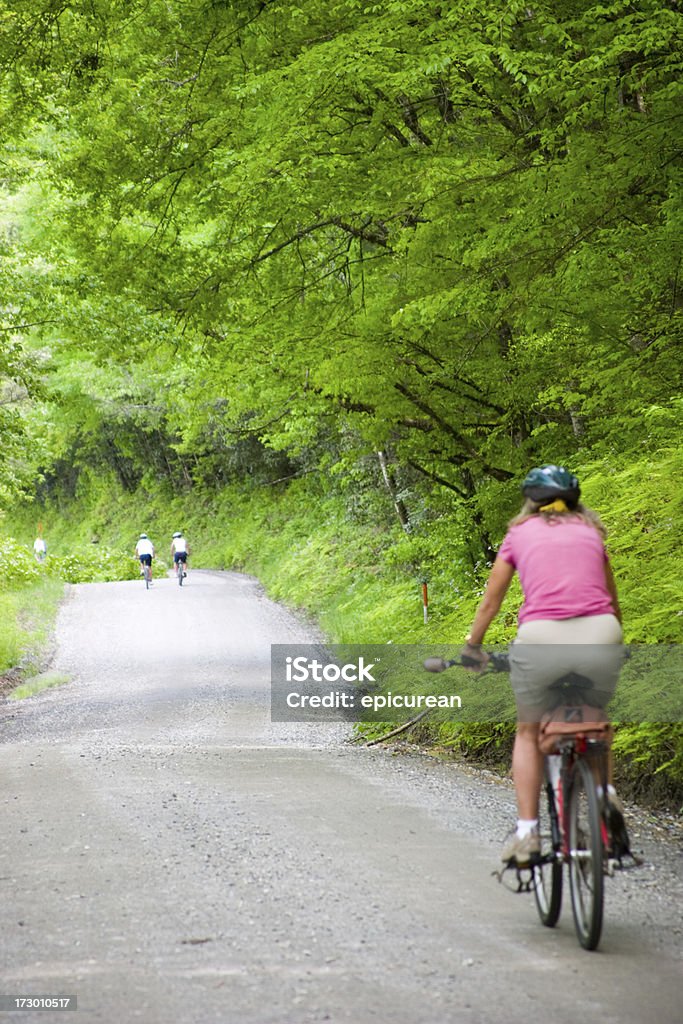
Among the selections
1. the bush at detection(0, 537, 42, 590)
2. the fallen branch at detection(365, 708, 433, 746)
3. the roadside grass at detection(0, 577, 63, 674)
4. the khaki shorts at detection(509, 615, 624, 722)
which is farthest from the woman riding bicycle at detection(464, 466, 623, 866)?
the bush at detection(0, 537, 42, 590)

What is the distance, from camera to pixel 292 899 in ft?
18.8

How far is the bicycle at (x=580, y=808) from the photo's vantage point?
A: 4.70m

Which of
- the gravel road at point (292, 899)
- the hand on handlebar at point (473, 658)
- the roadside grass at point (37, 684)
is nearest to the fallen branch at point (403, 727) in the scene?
the gravel road at point (292, 899)

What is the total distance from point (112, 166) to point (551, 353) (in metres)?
6.05

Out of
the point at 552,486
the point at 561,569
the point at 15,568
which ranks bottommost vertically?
the point at 15,568

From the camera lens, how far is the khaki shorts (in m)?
4.91

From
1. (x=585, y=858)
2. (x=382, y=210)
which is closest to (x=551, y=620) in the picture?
(x=585, y=858)

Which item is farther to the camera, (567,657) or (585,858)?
(567,657)

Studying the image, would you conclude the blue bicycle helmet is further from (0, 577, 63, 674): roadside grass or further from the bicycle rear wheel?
(0, 577, 63, 674): roadside grass

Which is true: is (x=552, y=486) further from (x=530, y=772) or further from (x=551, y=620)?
(x=530, y=772)

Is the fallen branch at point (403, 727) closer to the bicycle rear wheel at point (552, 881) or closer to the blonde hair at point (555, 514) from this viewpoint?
the bicycle rear wheel at point (552, 881)

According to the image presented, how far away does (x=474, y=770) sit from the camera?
1000 centimetres

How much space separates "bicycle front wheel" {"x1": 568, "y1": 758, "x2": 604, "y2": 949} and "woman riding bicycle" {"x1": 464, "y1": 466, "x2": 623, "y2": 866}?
175mm

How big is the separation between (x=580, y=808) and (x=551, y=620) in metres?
0.87
